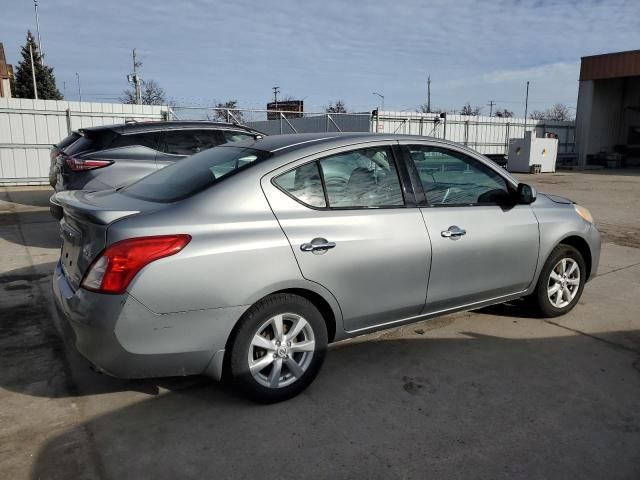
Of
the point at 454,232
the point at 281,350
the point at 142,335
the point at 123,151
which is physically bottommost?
the point at 281,350

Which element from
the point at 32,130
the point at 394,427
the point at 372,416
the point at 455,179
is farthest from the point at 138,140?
the point at 32,130

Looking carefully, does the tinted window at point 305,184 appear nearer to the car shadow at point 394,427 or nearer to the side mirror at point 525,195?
the car shadow at point 394,427

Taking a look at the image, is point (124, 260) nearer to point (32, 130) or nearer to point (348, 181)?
point (348, 181)

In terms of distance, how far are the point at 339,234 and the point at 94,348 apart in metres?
1.49

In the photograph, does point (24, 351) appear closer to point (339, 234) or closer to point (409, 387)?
point (339, 234)

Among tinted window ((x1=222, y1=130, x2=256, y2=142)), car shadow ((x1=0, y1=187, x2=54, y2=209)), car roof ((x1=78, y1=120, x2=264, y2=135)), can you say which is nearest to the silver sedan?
car roof ((x1=78, y1=120, x2=264, y2=135))

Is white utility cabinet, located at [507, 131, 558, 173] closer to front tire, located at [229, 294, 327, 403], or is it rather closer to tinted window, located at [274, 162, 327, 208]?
tinted window, located at [274, 162, 327, 208]

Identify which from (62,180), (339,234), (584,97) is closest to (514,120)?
(584,97)

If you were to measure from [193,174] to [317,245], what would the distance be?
39.0 inches

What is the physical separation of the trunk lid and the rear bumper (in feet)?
0.62

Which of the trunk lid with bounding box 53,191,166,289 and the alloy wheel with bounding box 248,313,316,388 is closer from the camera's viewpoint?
the trunk lid with bounding box 53,191,166,289

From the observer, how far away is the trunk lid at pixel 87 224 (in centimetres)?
271

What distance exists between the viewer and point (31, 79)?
51.4 metres

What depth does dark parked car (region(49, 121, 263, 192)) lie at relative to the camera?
21.9 ft
